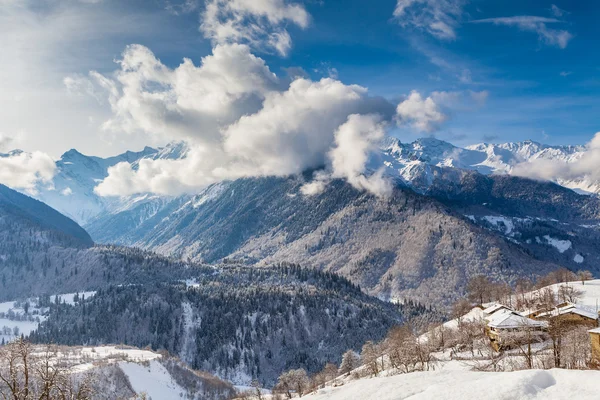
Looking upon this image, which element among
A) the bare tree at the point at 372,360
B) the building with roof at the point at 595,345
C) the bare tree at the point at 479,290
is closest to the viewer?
the building with roof at the point at 595,345

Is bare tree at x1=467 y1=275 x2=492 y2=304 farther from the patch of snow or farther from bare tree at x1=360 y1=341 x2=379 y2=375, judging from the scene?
the patch of snow

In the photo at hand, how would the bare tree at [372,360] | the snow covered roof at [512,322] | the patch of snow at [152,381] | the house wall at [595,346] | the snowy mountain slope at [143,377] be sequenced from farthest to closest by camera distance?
the patch of snow at [152,381]
the snowy mountain slope at [143,377]
the bare tree at [372,360]
the snow covered roof at [512,322]
the house wall at [595,346]

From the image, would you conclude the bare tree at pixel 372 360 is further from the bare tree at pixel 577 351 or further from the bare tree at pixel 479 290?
the bare tree at pixel 479 290

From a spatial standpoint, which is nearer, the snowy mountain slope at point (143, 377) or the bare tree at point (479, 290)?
the snowy mountain slope at point (143, 377)

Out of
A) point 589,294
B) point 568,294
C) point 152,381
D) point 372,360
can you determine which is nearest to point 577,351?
point 372,360

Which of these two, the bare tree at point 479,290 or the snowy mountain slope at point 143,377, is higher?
the bare tree at point 479,290

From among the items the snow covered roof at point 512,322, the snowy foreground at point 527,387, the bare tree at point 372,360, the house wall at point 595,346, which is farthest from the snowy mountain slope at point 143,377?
the snowy foreground at point 527,387

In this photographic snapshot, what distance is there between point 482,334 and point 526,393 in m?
87.2

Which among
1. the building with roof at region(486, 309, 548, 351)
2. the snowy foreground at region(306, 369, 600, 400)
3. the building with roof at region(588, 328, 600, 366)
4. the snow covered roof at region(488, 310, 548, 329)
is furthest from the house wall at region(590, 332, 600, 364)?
the snowy foreground at region(306, 369, 600, 400)

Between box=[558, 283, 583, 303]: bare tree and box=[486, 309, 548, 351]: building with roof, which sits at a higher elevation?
box=[558, 283, 583, 303]: bare tree

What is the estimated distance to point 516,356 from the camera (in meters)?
78.5

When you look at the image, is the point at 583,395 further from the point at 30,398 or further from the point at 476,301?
the point at 476,301

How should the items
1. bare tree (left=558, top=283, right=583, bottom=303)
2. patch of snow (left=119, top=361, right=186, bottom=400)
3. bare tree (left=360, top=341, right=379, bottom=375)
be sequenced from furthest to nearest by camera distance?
1. patch of snow (left=119, top=361, right=186, bottom=400)
2. bare tree (left=558, top=283, right=583, bottom=303)
3. bare tree (left=360, top=341, right=379, bottom=375)

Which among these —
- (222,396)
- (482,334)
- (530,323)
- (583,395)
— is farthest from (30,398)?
(222,396)
